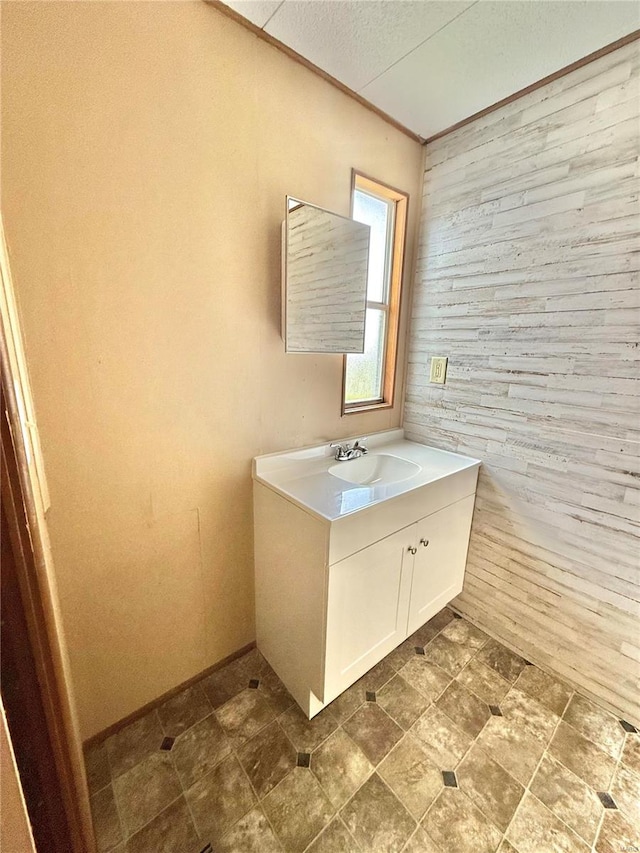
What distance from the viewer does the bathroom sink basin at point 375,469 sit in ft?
5.16

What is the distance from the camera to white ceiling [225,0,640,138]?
1.06 metres

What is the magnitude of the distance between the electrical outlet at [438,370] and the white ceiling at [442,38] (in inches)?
42.9

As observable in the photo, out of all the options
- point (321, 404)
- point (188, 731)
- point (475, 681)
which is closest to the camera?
point (188, 731)

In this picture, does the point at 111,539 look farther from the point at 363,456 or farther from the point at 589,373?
the point at 589,373

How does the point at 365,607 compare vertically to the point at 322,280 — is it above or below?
below

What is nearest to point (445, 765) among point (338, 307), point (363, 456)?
point (363, 456)

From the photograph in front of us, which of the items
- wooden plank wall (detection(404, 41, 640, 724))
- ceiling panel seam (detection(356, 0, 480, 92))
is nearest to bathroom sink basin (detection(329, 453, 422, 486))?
wooden plank wall (detection(404, 41, 640, 724))

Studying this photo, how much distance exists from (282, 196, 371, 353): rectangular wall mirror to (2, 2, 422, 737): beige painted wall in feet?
0.24

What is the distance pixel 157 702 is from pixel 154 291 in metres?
1.58

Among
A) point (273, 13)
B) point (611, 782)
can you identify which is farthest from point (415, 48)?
point (611, 782)

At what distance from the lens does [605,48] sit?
3.83 feet

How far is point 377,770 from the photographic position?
1174 millimetres

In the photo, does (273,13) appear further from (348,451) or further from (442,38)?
(348,451)

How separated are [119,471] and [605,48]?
2210 mm
